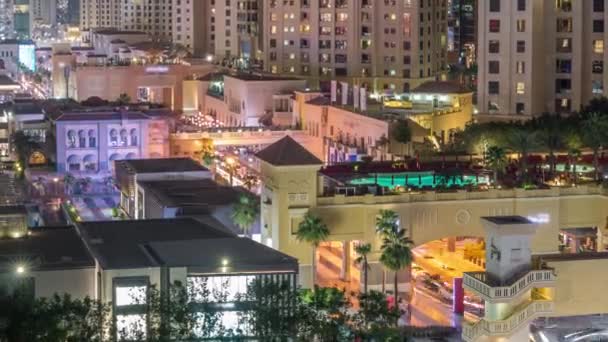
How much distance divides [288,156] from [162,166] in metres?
14.7

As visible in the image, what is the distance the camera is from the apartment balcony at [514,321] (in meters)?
32.6

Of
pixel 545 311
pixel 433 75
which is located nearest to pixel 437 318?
pixel 545 311

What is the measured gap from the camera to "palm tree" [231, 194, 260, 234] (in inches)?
1726

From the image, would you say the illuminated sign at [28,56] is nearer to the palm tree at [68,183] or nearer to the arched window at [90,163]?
the arched window at [90,163]

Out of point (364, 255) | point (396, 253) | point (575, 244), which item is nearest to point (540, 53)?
point (575, 244)

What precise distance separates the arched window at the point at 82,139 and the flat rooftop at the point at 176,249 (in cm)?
2842

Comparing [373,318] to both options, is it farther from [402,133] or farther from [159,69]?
[159,69]

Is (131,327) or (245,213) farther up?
(131,327)

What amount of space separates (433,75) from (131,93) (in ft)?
65.8

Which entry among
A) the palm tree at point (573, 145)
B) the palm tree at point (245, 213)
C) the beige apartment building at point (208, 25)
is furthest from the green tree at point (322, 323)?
the beige apartment building at point (208, 25)

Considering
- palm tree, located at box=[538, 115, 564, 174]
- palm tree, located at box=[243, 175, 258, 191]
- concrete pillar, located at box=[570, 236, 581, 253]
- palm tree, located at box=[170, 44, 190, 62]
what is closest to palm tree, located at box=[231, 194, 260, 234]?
concrete pillar, located at box=[570, 236, 581, 253]

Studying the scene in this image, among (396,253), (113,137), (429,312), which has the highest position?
(113,137)

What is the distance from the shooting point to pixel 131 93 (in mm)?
93750

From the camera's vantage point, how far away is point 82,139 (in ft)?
222
